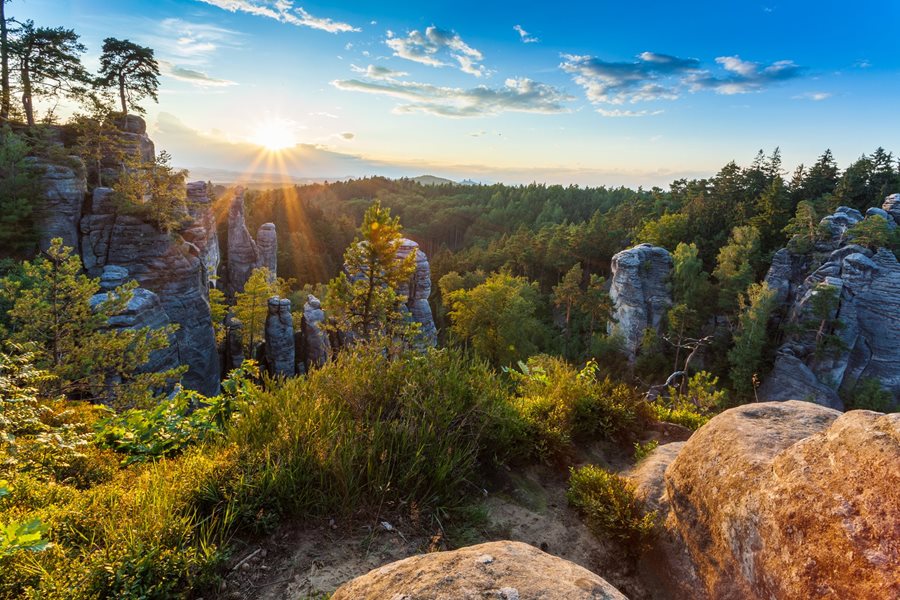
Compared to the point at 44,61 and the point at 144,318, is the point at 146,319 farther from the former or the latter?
the point at 44,61

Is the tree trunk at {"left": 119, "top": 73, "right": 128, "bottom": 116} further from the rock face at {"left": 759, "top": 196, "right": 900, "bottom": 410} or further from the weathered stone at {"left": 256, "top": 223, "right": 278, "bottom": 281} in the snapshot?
the rock face at {"left": 759, "top": 196, "right": 900, "bottom": 410}

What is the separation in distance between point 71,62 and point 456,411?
3726 cm

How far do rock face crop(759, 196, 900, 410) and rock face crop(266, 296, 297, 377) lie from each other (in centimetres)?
3999

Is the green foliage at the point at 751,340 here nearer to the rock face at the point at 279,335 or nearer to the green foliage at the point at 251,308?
the rock face at the point at 279,335

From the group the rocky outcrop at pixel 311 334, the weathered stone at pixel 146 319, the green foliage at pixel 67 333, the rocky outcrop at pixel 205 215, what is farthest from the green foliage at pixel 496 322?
the green foliage at pixel 67 333

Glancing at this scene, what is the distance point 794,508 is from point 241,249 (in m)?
46.8

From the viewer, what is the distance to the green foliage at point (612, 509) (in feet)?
13.9

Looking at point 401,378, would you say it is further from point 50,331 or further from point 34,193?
point 34,193

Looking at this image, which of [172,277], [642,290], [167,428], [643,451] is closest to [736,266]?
[642,290]

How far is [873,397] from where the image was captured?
32.6 metres

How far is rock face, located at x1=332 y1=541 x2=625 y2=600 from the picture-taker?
2.24 meters

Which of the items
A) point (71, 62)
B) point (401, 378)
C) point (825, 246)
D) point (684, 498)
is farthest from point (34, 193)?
point (825, 246)

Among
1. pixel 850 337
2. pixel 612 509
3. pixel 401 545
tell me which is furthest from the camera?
pixel 850 337

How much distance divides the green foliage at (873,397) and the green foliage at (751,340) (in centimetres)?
677
